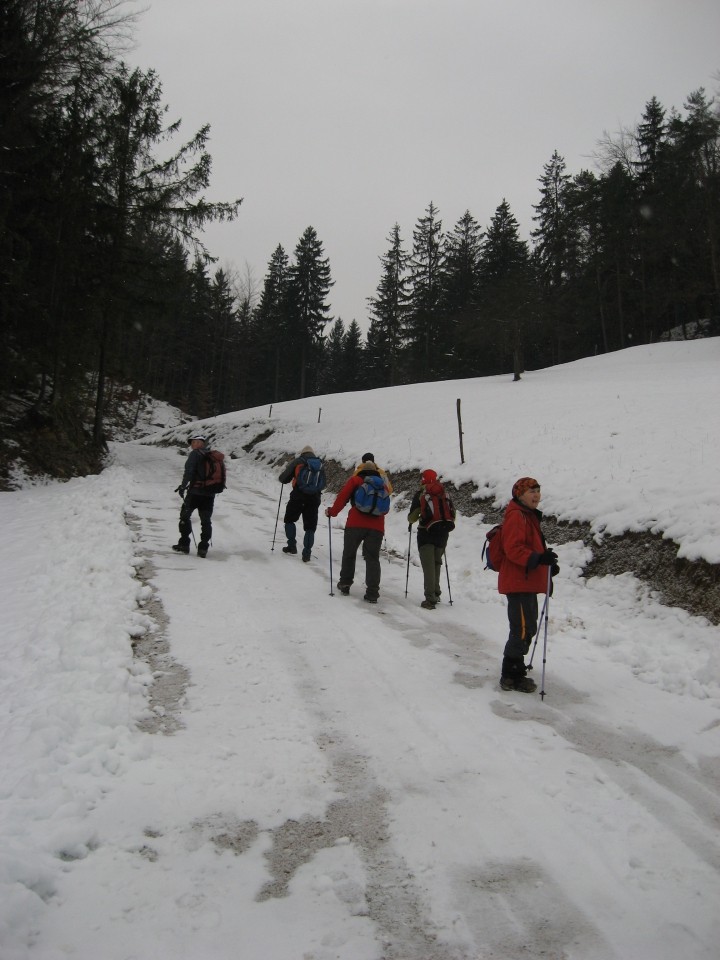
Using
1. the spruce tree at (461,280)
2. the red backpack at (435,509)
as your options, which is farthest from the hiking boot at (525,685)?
the spruce tree at (461,280)

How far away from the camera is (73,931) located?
7.63 ft

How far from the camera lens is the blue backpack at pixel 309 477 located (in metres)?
10.2

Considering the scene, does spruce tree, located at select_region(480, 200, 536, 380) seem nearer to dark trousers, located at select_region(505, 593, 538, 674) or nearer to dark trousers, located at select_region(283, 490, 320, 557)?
dark trousers, located at select_region(283, 490, 320, 557)

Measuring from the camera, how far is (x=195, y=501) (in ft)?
32.4

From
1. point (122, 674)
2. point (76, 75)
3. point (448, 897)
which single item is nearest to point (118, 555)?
point (122, 674)

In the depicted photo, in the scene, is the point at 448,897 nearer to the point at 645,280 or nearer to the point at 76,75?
the point at 76,75

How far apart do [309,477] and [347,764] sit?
678 centimetres

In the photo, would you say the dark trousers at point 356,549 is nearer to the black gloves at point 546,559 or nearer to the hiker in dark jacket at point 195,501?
the hiker in dark jacket at point 195,501

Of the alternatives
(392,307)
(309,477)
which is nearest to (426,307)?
(392,307)

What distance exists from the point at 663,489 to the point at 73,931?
9.34m

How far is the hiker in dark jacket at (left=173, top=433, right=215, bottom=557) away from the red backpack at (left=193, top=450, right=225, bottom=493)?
0.04 m

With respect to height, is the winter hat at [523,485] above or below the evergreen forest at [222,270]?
below

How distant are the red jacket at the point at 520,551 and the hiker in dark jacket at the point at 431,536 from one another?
2654 mm

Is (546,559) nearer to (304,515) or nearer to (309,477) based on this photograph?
(309,477)
